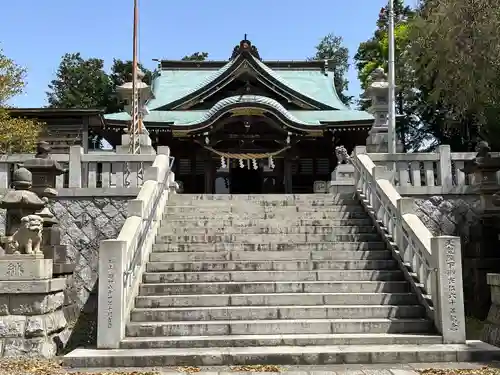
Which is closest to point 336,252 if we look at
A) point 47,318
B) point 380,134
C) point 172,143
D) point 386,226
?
point 386,226

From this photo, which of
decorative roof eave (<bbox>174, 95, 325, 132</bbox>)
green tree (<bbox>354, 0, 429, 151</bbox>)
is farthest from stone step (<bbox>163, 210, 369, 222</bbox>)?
green tree (<bbox>354, 0, 429, 151</bbox>)

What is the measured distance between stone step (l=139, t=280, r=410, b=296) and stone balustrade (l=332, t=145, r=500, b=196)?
10.2ft

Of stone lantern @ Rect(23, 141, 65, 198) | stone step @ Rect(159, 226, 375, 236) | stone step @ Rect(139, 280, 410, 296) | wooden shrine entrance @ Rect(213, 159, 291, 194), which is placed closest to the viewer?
stone step @ Rect(139, 280, 410, 296)

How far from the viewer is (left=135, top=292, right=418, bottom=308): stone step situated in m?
7.66

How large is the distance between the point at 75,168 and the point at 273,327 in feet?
18.8

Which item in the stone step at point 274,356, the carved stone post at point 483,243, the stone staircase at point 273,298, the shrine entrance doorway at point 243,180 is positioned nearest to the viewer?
the stone step at point 274,356

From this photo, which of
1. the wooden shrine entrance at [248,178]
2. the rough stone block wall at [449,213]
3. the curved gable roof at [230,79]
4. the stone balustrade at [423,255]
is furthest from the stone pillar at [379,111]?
the stone balustrade at [423,255]

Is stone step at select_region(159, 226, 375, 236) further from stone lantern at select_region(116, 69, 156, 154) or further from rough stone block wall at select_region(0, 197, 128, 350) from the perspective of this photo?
stone lantern at select_region(116, 69, 156, 154)

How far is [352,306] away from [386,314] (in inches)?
19.6

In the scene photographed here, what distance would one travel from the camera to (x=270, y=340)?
6777mm

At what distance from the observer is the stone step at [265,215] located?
409 inches

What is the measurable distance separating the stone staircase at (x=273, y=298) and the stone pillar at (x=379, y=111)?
5.37m

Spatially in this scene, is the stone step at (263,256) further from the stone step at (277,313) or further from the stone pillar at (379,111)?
the stone pillar at (379,111)

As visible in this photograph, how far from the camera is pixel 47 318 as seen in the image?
715cm
